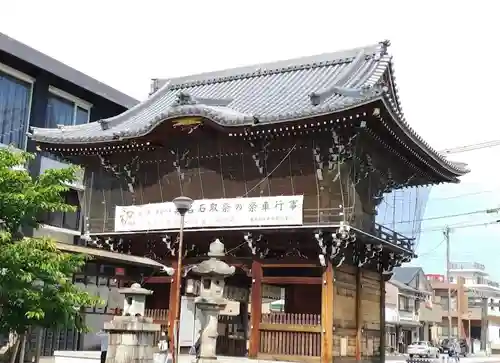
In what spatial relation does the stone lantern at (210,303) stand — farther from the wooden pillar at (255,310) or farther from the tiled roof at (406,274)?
the tiled roof at (406,274)

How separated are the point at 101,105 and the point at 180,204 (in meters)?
16.9

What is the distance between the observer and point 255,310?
2111 cm

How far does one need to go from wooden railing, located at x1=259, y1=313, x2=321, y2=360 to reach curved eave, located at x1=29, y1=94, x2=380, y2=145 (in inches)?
261

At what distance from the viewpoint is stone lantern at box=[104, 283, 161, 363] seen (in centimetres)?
1873

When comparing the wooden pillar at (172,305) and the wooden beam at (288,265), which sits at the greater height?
the wooden beam at (288,265)

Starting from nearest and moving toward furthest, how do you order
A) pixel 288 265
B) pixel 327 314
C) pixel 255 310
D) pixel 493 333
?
pixel 327 314 < pixel 255 310 < pixel 288 265 < pixel 493 333

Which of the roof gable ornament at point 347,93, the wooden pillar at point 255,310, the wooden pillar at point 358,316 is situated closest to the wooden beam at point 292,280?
the wooden pillar at point 255,310

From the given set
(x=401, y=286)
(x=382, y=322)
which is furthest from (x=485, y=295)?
(x=382, y=322)

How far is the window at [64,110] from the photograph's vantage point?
94.6 feet

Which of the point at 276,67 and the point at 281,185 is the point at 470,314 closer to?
the point at 276,67

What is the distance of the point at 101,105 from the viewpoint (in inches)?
1236

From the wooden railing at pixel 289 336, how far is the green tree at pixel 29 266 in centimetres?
884

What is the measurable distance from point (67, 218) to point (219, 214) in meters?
10.9

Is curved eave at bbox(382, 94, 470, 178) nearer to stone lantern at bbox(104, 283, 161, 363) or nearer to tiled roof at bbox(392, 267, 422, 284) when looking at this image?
stone lantern at bbox(104, 283, 161, 363)
